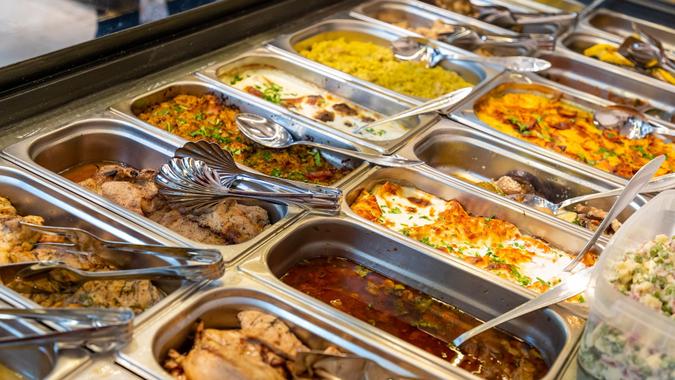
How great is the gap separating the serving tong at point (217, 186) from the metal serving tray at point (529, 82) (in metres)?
0.98

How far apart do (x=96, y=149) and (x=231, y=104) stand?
0.61m

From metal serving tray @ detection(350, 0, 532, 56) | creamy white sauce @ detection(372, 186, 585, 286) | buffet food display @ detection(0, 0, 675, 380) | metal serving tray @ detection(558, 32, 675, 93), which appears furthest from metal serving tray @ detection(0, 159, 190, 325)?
metal serving tray @ detection(558, 32, 675, 93)

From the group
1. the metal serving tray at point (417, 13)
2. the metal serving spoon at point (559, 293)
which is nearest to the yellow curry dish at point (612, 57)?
the metal serving tray at point (417, 13)

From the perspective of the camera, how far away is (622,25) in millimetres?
4559

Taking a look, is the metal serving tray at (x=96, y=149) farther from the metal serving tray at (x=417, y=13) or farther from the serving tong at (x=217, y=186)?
the metal serving tray at (x=417, y=13)

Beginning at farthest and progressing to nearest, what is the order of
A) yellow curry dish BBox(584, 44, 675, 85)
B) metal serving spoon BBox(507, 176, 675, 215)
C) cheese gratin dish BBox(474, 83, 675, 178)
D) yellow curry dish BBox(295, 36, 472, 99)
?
yellow curry dish BBox(584, 44, 675, 85), yellow curry dish BBox(295, 36, 472, 99), cheese gratin dish BBox(474, 83, 675, 178), metal serving spoon BBox(507, 176, 675, 215)

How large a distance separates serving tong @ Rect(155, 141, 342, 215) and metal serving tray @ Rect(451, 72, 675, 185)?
0.98 m

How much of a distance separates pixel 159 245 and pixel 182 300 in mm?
234

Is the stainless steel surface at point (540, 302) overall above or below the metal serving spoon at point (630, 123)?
above

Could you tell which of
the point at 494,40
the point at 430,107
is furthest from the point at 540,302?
the point at 494,40

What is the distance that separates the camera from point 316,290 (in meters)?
2.15

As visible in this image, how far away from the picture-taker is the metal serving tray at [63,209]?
201 centimetres

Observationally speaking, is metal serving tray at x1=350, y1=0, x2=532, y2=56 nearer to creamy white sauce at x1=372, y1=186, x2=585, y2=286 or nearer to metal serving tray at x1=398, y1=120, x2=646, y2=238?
metal serving tray at x1=398, y1=120, x2=646, y2=238

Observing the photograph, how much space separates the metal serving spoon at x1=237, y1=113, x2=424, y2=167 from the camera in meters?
2.58
